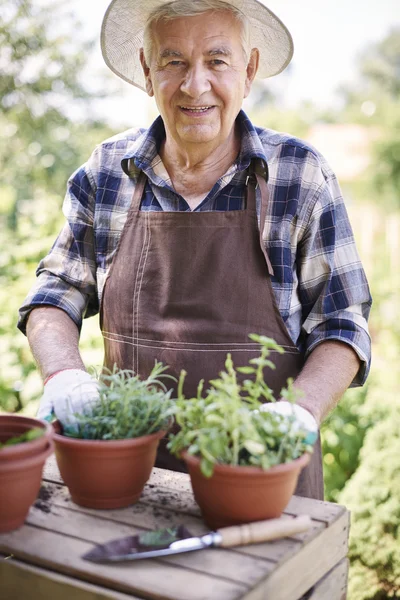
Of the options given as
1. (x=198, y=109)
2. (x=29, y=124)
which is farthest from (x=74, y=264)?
(x=29, y=124)

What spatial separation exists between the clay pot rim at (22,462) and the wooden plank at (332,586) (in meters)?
0.55

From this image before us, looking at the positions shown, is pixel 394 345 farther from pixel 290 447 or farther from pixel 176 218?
pixel 290 447

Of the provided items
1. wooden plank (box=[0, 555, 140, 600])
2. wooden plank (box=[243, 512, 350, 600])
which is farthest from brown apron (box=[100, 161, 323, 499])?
wooden plank (box=[0, 555, 140, 600])

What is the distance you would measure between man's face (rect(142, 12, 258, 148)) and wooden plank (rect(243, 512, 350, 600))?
3.58 ft

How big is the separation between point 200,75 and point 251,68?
285 millimetres

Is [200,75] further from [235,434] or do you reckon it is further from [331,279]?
[235,434]

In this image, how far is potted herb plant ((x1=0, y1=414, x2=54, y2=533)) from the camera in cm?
115

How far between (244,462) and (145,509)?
26 centimetres

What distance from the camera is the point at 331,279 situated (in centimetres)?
186

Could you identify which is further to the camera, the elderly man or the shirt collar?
the shirt collar

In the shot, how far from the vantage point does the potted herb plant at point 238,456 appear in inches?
45.6

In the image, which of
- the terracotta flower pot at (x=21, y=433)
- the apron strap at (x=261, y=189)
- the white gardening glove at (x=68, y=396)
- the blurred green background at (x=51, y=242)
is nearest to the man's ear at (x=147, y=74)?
the apron strap at (x=261, y=189)

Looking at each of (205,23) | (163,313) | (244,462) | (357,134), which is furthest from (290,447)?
(357,134)

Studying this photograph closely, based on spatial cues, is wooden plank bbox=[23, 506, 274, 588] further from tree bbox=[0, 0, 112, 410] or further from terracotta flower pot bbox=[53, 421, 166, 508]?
tree bbox=[0, 0, 112, 410]
